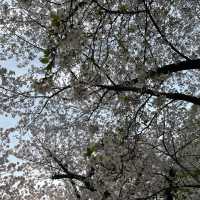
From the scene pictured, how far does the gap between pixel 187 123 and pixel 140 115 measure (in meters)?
4.61

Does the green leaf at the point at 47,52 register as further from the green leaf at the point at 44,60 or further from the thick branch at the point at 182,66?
the thick branch at the point at 182,66

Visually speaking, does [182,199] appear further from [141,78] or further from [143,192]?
[141,78]

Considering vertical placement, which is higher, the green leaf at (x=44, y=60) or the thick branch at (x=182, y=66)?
the thick branch at (x=182, y=66)

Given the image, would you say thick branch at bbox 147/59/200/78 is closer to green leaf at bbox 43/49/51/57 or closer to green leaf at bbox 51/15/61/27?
green leaf at bbox 51/15/61/27

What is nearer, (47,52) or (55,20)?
(47,52)

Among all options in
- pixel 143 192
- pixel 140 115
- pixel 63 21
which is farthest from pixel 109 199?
pixel 63 21

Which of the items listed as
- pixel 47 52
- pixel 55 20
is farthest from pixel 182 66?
pixel 47 52

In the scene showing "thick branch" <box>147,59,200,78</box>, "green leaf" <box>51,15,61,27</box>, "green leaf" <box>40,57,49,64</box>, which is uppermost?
"thick branch" <box>147,59,200,78</box>

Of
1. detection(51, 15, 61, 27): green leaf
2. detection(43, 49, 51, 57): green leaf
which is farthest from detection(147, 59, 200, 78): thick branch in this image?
detection(43, 49, 51, 57): green leaf

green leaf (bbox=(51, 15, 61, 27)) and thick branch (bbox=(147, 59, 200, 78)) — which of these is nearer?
green leaf (bbox=(51, 15, 61, 27))

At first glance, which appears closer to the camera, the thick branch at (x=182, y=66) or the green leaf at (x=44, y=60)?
the green leaf at (x=44, y=60)

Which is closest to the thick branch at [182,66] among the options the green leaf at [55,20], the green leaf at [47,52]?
the green leaf at [55,20]

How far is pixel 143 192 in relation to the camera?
1241 centimetres

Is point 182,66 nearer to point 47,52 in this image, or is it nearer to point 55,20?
point 55,20
